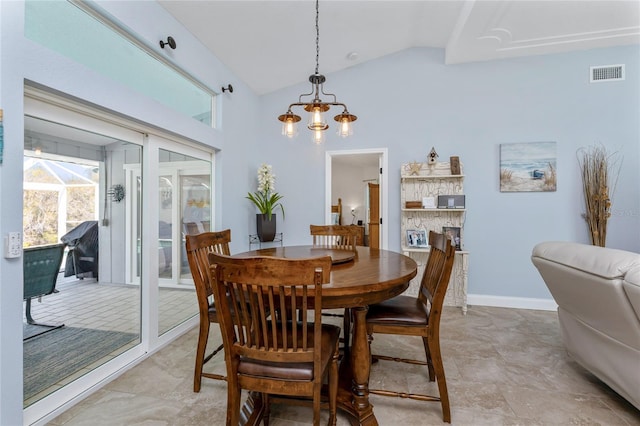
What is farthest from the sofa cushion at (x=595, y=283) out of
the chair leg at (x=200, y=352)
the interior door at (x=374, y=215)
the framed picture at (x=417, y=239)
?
the interior door at (x=374, y=215)

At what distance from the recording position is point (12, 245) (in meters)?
1.44

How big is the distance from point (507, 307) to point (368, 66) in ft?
12.3

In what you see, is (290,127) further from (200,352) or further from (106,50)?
(200,352)

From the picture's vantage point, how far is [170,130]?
250 centimetres

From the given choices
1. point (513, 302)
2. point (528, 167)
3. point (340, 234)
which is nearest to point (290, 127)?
point (340, 234)

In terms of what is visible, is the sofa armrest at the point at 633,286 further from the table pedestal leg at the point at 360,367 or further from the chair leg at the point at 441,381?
the table pedestal leg at the point at 360,367

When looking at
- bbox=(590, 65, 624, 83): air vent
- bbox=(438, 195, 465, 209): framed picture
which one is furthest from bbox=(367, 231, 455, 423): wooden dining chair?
bbox=(590, 65, 624, 83): air vent

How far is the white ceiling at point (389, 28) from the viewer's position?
2709 millimetres

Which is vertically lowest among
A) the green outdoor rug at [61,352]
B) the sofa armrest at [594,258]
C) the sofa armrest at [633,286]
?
the green outdoor rug at [61,352]

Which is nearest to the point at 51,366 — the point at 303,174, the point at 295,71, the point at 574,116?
the point at 303,174

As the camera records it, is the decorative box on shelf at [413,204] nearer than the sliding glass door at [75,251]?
No

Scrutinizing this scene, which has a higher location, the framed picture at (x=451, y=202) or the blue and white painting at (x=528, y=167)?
the blue and white painting at (x=528, y=167)

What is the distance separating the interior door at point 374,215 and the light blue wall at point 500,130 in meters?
2.29

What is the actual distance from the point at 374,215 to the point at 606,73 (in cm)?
420
